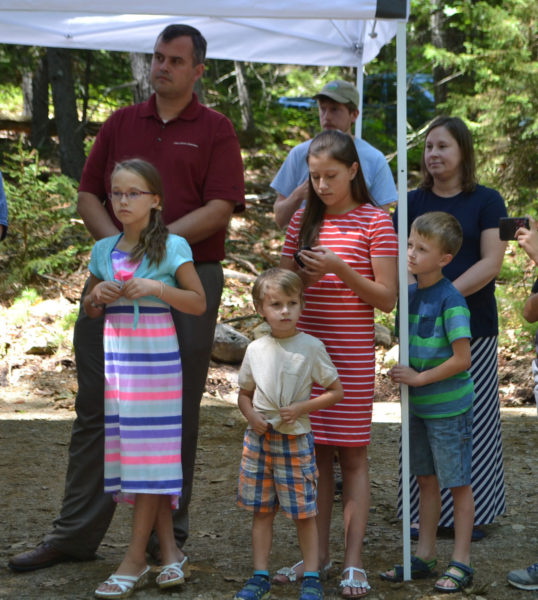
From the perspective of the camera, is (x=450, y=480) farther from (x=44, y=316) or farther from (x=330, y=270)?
(x=44, y=316)

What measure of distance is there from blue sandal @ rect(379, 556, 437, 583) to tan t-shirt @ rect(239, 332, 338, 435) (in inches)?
31.4

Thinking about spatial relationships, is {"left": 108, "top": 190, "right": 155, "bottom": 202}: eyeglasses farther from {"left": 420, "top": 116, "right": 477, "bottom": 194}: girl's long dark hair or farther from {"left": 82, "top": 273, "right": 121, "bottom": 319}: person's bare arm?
{"left": 420, "top": 116, "right": 477, "bottom": 194}: girl's long dark hair

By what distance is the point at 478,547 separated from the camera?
4.21m

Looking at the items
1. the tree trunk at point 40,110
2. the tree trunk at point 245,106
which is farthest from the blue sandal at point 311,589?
the tree trunk at point 245,106

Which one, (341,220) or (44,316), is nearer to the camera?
(341,220)

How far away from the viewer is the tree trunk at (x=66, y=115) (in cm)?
1229

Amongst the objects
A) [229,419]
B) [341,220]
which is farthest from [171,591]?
[229,419]

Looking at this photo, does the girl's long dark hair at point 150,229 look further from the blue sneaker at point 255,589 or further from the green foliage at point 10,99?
the green foliage at point 10,99

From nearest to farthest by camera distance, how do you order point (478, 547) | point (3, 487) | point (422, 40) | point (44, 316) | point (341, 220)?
point (341, 220)
point (478, 547)
point (3, 487)
point (44, 316)
point (422, 40)

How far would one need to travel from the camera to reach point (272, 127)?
16719mm

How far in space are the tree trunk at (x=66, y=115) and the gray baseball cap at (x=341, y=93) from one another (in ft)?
25.0

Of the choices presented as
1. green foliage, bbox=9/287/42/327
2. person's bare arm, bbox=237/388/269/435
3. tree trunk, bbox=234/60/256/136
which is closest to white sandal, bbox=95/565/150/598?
person's bare arm, bbox=237/388/269/435

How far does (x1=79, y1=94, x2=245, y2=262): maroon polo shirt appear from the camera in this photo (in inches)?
146

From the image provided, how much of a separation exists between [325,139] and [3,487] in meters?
3.28
